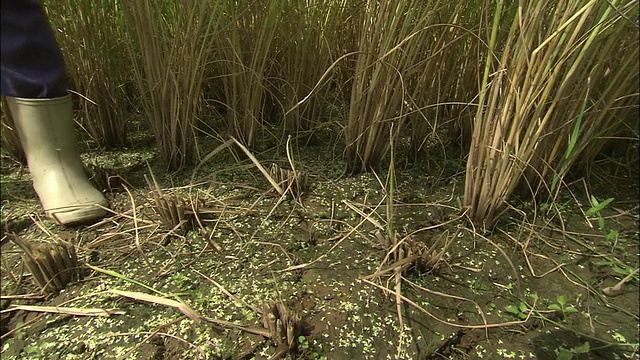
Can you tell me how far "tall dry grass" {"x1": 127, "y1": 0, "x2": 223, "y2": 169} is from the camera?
105 cm

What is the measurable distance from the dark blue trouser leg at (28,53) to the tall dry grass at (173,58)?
20 cm

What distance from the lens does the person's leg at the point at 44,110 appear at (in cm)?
A: 93

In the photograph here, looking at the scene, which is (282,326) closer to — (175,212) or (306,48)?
(175,212)

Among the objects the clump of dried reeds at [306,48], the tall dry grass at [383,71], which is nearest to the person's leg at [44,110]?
the clump of dried reeds at [306,48]

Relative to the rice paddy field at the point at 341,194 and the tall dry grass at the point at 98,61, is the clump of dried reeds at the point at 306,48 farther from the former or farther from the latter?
the tall dry grass at the point at 98,61

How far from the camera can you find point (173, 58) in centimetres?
110

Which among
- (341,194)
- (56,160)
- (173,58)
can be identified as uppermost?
(173,58)

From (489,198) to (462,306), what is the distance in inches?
11.5

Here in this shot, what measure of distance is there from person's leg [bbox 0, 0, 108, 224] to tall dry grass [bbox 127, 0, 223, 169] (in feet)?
0.69

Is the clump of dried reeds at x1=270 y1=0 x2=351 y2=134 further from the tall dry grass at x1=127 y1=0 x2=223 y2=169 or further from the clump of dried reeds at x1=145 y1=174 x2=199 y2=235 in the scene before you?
the clump of dried reeds at x1=145 y1=174 x2=199 y2=235

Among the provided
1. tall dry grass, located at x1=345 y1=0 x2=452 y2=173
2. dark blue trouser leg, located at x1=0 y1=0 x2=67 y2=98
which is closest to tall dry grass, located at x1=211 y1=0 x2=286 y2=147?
tall dry grass, located at x1=345 y1=0 x2=452 y2=173

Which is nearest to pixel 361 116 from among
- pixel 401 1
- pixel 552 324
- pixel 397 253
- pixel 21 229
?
pixel 401 1

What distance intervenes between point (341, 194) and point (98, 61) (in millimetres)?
887

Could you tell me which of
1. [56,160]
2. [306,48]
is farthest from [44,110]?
[306,48]
